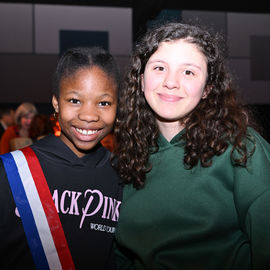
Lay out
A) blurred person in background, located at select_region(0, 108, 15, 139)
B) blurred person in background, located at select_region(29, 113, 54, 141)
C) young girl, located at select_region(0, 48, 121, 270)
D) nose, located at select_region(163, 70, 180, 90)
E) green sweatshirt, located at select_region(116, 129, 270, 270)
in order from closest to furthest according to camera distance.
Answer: green sweatshirt, located at select_region(116, 129, 270, 270)
nose, located at select_region(163, 70, 180, 90)
young girl, located at select_region(0, 48, 121, 270)
blurred person in background, located at select_region(29, 113, 54, 141)
blurred person in background, located at select_region(0, 108, 15, 139)

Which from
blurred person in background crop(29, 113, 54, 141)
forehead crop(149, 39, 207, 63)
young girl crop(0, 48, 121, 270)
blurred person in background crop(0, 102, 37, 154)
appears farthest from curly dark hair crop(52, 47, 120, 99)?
→ blurred person in background crop(0, 102, 37, 154)

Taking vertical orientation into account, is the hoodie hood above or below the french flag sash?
above

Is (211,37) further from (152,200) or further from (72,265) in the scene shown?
(72,265)

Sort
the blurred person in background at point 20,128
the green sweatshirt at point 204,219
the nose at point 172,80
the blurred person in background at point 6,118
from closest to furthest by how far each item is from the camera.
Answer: the green sweatshirt at point 204,219 → the nose at point 172,80 → the blurred person in background at point 20,128 → the blurred person in background at point 6,118

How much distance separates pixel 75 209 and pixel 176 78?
0.63 metres

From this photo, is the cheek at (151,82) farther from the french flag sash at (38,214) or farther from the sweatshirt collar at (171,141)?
the french flag sash at (38,214)

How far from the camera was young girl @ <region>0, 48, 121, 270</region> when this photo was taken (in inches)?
52.3

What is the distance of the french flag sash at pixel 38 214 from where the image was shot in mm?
1338

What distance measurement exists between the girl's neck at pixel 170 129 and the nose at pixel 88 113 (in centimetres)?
27

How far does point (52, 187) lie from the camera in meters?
1.37

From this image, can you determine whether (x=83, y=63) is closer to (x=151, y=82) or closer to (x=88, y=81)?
(x=88, y=81)

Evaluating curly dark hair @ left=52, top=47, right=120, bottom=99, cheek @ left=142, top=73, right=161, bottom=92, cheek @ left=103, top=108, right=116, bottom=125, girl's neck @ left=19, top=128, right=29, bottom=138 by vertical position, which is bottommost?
girl's neck @ left=19, top=128, right=29, bottom=138

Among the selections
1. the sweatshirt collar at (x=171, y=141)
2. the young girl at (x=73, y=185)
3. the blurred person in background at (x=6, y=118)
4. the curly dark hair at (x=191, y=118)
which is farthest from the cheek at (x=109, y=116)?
the blurred person in background at (x=6, y=118)

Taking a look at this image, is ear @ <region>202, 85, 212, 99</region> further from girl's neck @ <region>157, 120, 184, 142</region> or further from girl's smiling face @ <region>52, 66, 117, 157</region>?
girl's smiling face @ <region>52, 66, 117, 157</region>
